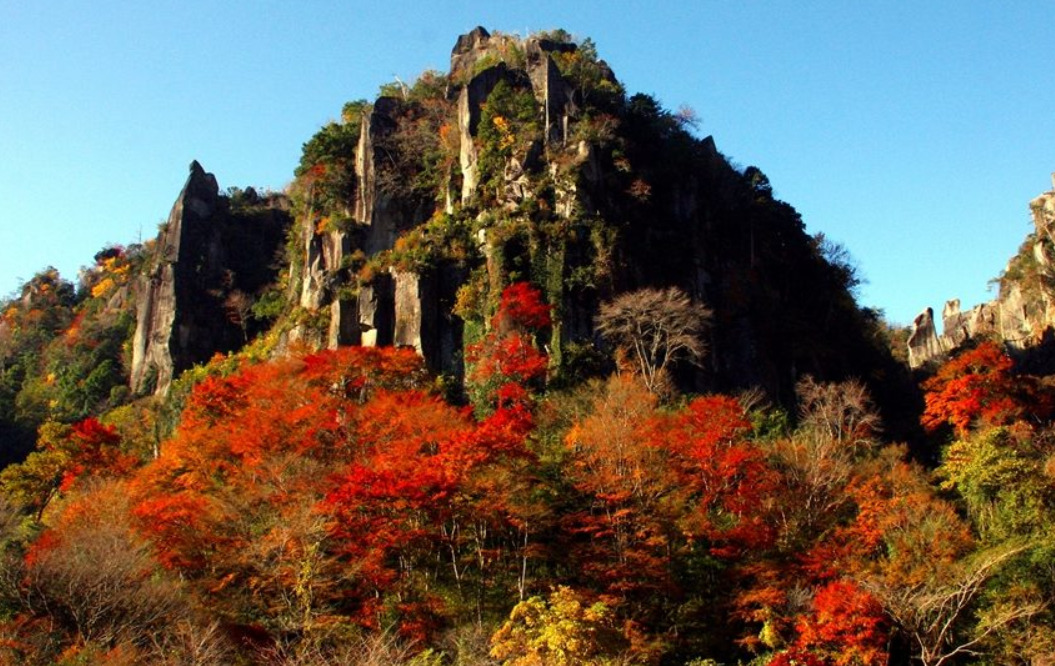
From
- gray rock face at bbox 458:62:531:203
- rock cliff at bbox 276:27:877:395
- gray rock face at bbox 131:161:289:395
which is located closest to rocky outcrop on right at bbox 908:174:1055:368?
rock cliff at bbox 276:27:877:395

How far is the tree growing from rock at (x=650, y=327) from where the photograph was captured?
4019 cm

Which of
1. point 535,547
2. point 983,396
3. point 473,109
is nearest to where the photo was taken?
point 535,547

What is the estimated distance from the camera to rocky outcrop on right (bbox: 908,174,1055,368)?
5531cm

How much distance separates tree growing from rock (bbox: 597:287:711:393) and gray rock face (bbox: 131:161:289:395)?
2583cm

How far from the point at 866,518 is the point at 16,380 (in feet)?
194

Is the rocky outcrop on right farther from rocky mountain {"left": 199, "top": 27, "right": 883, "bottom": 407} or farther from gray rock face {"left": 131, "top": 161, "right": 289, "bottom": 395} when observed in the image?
gray rock face {"left": 131, "top": 161, "right": 289, "bottom": 395}

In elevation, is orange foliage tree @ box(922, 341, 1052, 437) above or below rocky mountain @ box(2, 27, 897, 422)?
below

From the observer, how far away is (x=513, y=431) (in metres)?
30.9

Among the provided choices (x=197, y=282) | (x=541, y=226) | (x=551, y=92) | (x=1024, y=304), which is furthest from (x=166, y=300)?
(x=1024, y=304)

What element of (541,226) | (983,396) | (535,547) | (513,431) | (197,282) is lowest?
(535,547)

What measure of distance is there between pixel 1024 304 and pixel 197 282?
50675mm

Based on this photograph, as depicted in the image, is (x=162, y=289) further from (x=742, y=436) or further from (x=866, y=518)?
(x=866, y=518)

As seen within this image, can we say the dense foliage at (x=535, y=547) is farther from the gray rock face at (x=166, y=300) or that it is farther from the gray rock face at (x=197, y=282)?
the gray rock face at (x=197, y=282)

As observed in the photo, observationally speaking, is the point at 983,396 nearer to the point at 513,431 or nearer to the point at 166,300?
the point at 513,431
